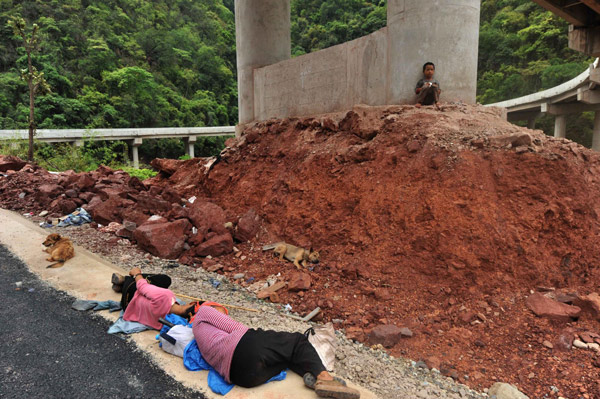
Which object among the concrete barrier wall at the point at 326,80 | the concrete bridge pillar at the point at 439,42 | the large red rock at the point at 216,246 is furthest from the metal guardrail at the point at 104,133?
the concrete bridge pillar at the point at 439,42

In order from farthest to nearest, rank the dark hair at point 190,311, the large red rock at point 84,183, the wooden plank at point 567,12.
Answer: the wooden plank at point 567,12 < the large red rock at point 84,183 < the dark hair at point 190,311

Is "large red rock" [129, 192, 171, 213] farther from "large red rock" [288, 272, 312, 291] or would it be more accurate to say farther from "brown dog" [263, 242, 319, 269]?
"large red rock" [288, 272, 312, 291]

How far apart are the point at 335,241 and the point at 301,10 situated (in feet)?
181

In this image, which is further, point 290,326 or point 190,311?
point 290,326

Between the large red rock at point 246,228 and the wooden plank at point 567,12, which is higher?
the wooden plank at point 567,12

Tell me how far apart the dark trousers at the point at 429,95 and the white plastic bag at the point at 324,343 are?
12.3 ft

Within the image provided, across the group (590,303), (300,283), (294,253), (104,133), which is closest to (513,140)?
(590,303)

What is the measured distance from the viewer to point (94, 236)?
20.4 ft

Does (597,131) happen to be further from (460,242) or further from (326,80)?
(460,242)

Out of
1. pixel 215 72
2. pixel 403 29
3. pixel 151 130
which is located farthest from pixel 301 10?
pixel 403 29

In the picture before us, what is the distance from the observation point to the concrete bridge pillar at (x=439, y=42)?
5.12 meters

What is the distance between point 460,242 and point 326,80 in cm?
429

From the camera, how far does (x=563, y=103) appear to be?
2397 cm

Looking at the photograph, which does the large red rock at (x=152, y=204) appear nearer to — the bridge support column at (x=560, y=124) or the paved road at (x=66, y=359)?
the paved road at (x=66, y=359)
